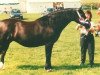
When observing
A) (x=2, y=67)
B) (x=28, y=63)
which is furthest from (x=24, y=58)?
(x=2, y=67)

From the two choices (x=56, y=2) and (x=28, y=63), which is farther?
(x=56, y=2)

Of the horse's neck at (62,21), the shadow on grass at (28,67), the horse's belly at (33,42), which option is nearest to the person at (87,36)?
the horse's neck at (62,21)

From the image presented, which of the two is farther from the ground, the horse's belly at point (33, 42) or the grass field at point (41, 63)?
the horse's belly at point (33, 42)

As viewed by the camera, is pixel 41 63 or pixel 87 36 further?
pixel 41 63

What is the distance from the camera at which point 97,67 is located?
14.0 m

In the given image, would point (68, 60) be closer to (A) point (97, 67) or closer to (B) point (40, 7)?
(A) point (97, 67)

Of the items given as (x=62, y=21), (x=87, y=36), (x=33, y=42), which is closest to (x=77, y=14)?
(x=62, y=21)

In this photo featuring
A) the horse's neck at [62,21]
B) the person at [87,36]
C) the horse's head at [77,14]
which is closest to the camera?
the horse's head at [77,14]

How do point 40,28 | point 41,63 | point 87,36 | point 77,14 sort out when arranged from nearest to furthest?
point 77,14 → point 40,28 → point 87,36 → point 41,63

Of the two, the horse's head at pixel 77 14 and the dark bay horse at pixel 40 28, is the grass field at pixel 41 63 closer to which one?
the dark bay horse at pixel 40 28

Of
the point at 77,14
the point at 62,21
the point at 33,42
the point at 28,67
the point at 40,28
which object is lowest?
the point at 28,67

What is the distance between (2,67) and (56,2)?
9331 centimetres

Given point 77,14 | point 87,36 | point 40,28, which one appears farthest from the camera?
point 87,36

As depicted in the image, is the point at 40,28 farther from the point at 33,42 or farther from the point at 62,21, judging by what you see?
the point at 62,21
